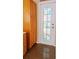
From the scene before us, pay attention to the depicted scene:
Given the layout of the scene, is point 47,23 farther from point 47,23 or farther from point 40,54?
point 40,54

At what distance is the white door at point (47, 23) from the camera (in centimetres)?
596

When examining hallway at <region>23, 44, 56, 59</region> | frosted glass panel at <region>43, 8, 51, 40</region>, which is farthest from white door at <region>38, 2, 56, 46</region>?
hallway at <region>23, 44, 56, 59</region>

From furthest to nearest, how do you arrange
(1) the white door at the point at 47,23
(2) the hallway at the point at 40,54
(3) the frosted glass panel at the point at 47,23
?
(3) the frosted glass panel at the point at 47,23 → (1) the white door at the point at 47,23 → (2) the hallway at the point at 40,54

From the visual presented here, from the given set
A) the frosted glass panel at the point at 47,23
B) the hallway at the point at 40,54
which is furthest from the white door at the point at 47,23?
the hallway at the point at 40,54

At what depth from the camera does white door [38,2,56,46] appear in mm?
5957

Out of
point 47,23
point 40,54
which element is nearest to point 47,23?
point 47,23

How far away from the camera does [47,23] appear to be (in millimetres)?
6191

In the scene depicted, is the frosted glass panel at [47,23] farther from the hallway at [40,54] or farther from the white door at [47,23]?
the hallway at [40,54]

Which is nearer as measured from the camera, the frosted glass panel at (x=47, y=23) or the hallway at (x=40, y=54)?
the hallway at (x=40, y=54)

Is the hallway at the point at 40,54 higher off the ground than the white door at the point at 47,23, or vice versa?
the white door at the point at 47,23
